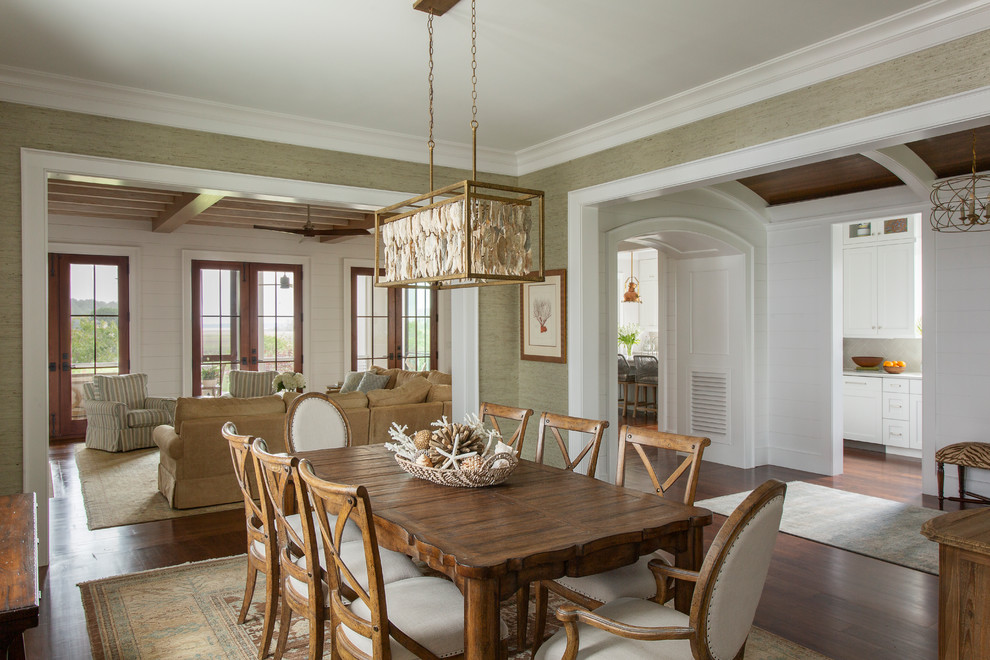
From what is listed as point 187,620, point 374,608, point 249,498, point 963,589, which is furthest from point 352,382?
Result: point 963,589

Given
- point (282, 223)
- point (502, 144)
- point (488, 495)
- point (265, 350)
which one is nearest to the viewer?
point (488, 495)

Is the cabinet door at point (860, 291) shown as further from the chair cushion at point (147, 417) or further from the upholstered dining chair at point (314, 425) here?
the chair cushion at point (147, 417)

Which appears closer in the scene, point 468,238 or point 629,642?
point 629,642

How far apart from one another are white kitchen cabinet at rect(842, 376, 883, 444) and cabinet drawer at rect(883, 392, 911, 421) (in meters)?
0.05

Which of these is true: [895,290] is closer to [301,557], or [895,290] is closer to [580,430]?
[580,430]

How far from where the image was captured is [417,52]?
3.45 meters

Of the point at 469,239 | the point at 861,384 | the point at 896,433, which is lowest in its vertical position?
the point at 896,433

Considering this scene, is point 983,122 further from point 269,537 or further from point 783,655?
point 269,537

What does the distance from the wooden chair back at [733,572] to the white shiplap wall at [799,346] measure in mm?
4919

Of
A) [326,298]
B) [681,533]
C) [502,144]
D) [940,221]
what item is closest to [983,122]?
[681,533]

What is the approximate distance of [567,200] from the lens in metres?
5.17

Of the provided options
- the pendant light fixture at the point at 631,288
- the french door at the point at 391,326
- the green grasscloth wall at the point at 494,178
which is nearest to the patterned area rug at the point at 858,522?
the green grasscloth wall at the point at 494,178

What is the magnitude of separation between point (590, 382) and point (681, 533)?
285cm

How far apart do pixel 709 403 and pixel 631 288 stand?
13.8 feet
